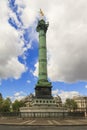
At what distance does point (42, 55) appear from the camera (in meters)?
95.4

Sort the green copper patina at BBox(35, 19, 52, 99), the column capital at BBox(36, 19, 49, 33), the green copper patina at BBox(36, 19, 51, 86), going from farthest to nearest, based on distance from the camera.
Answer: the column capital at BBox(36, 19, 49, 33) → the green copper patina at BBox(36, 19, 51, 86) → the green copper patina at BBox(35, 19, 52, 99)

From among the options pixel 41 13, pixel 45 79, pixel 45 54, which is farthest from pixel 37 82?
pixel 41 13

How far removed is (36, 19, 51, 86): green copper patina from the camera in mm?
93125

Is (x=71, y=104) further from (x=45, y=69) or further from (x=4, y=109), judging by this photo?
(x=45, y=69)

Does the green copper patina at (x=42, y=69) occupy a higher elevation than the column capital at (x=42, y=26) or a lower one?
lower

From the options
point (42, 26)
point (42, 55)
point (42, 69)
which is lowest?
point (42, 69)

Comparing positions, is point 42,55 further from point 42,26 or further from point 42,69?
point 42,26

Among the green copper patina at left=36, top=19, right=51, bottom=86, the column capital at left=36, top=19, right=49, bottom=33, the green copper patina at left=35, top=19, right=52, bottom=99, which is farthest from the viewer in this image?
the column capital at left=36, top=19, right=49, bottom=33

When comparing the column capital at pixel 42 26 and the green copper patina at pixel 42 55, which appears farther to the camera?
the column capital at pixel 42 26

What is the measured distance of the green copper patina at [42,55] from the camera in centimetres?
9312

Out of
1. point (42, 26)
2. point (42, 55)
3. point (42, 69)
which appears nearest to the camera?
point (42, 69)

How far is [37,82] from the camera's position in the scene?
9312 cm

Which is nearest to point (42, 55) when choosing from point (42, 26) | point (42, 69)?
point (42, 69)

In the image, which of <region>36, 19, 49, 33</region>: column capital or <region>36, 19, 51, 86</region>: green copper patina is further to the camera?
<region>36, 19, 49, 33</region>: column capital
